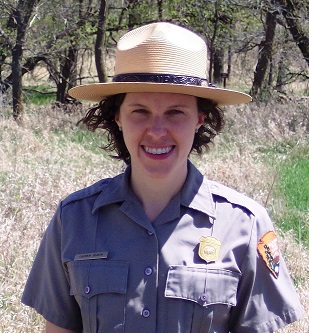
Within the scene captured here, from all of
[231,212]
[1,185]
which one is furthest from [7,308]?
[1,185]

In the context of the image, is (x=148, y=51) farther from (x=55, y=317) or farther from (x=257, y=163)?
(x=257, y=163)

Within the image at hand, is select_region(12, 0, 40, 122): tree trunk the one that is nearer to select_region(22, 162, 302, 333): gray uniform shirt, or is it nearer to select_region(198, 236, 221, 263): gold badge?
select_region(22, 162, 302, 333): gray uniform shirt

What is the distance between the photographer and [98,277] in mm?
1883

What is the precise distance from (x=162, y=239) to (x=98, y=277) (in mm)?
216

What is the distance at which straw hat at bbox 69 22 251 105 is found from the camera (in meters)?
1.90

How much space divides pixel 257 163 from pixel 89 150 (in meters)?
2.46

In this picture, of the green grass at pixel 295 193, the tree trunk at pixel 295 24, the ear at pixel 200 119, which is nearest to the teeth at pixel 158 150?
the ear at pixel 200 119

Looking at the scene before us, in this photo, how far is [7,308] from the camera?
3.57m

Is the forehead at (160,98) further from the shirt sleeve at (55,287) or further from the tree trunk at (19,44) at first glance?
the tree trunk at (19,44)

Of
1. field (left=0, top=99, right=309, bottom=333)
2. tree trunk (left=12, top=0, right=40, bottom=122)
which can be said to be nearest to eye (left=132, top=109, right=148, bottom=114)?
field (left=0, top=99, right=309, bottom=333)

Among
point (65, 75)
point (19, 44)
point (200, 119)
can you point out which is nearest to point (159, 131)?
point (200, 119)

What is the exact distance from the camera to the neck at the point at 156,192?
1945mm

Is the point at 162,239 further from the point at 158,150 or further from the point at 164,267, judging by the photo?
the point at 158,150

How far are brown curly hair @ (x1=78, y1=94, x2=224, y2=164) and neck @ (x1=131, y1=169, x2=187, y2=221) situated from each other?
0.28 metres
